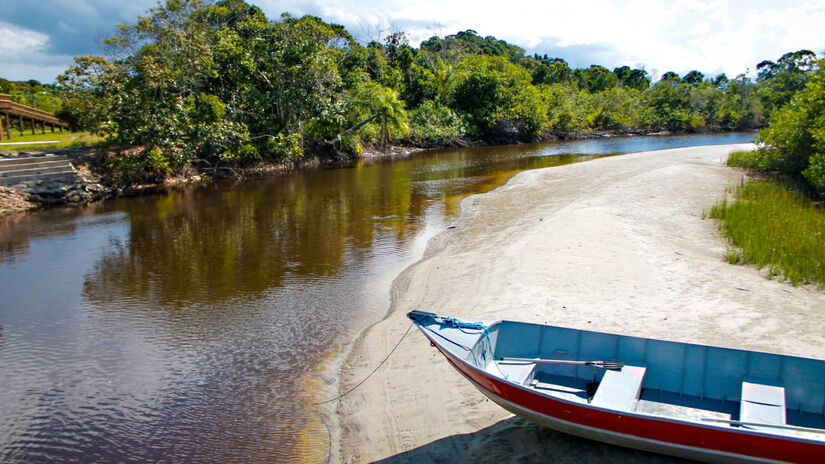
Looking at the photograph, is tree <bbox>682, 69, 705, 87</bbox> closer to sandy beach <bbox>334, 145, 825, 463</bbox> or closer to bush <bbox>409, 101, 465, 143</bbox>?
bush <bbox>409, 101, 465, 143</bbox>

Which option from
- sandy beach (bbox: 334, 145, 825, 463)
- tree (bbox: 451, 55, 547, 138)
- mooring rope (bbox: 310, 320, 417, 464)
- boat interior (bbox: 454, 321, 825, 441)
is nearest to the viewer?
boat interior (bbox: 454, 321, 825, 441)

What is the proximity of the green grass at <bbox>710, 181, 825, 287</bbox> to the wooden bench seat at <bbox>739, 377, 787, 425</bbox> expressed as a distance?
499 centimetres

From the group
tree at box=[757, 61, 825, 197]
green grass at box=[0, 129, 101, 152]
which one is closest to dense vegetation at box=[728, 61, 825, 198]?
tree at box=[757, 61, 825, 197]

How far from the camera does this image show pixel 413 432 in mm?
6113

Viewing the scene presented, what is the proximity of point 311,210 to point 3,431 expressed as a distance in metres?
14.5

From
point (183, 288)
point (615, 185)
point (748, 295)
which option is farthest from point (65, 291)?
point (615, 185)

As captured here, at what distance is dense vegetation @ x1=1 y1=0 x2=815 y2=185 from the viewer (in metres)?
26.8

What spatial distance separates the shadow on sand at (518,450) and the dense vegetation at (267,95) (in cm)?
2621

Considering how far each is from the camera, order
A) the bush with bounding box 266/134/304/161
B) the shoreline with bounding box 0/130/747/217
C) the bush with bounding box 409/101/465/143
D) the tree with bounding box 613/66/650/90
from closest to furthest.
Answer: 1. the shoreline with bounding box 0/130/747/217
2. the bush with bounding box 266/134/304/161
3. the bush with bounding box 409/101/465/143
4. the tree with bounding box 613/66/650/90

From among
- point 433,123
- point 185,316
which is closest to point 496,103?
point 433,123

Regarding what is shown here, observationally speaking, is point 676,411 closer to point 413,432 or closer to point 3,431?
point 413,432

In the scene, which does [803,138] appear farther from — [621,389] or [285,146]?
[285,146]

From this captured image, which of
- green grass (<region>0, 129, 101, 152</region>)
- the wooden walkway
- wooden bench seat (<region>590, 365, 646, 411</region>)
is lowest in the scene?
wooden bench seat (<region>590, 365, 646, 411</region>)

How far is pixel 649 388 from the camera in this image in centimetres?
580
